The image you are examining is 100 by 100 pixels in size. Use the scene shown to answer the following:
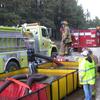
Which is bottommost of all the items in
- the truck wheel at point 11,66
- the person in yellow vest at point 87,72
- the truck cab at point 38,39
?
the truck wheel at point 11,66

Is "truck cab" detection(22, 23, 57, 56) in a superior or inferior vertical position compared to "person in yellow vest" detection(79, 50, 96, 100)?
superior

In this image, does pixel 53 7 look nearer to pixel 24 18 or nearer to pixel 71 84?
pixel 24 18

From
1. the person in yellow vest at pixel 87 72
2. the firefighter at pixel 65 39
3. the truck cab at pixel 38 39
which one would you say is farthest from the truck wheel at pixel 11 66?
the person in yellow vest at pixel 87 72

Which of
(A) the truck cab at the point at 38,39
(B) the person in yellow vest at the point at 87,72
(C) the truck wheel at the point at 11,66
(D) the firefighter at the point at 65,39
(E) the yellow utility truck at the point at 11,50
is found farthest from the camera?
(A) the truck cab at the point at 38,39

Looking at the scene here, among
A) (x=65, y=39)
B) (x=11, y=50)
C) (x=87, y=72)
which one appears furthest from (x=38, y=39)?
(x=87, y=72)

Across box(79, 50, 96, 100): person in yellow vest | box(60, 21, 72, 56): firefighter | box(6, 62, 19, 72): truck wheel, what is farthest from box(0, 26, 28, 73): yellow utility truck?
box(79, 50, 96, 100): person in yellow vest

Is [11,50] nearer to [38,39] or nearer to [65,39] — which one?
[65,39]

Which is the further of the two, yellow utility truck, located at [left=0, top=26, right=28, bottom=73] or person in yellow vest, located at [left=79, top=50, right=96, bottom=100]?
yellow utility truck, located at [left=0, top=26, right=28, bottom=73]

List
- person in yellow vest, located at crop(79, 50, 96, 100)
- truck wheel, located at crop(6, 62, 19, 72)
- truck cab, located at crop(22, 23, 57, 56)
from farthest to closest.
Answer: truck cab, located at crop(22, 23, 57, 56) → truck wheel, located at crop(6, 62, 19, 72) → person in yellow vest, located at crop(79, 50, 96, 100)

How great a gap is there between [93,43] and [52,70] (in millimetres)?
12226

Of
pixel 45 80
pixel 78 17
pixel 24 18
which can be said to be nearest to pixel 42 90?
pixel 45 80

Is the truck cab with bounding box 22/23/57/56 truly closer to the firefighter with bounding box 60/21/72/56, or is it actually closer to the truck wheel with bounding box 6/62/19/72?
the firefighter with bounding box 60/21/72/56

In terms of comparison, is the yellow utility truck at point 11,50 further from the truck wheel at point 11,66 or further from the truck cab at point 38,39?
the truck cab at point 38,39

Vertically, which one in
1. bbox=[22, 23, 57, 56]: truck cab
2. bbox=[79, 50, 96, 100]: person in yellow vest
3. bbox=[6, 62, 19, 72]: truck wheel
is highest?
bbox=[22, 23, 57, 56]: truck cab
